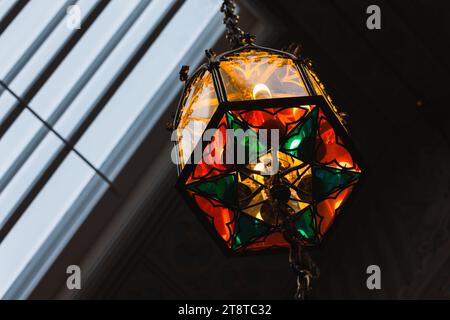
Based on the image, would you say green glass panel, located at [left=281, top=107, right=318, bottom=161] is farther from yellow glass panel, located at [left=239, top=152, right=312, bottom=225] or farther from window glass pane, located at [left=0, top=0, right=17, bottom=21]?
window glass pane, located at [left=0, top=0, right=17, bottom=21]

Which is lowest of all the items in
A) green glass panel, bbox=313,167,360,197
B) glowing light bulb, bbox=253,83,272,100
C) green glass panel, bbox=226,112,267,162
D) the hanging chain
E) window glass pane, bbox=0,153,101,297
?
window glass pane, bbox=0,153,101,297

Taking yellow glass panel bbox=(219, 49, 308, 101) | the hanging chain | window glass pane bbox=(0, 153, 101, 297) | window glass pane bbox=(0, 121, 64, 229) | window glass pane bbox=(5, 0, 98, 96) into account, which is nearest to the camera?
yellow glass panel bbox=(219, 49, 308, 101)

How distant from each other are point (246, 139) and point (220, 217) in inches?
18.5

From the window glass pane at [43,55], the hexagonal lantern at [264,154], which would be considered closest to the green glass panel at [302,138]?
the hexagonal lantern at [264,154]

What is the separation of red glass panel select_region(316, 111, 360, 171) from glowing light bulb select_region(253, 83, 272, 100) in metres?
0.25

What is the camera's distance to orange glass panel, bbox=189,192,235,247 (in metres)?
3.20

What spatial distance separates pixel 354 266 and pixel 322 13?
7.64 ft

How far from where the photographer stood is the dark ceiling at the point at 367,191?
5711mm

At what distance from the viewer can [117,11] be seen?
5.75m

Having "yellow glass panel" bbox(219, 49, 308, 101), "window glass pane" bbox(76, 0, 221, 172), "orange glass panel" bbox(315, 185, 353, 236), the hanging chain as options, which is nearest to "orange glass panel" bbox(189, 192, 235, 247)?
"orange glass panel" bbox(315, 185, 353, 236)

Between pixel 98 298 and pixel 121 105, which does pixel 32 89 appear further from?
pixel 98 298

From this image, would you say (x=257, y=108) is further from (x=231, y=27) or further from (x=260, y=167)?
(x=231, y=27)

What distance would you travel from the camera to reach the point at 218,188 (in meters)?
3.11
